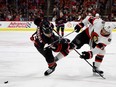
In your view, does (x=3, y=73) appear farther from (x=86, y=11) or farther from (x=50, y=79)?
(x=86, y=11)

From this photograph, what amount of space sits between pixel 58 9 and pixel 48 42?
10.2 meters

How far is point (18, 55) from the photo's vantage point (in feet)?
24.4

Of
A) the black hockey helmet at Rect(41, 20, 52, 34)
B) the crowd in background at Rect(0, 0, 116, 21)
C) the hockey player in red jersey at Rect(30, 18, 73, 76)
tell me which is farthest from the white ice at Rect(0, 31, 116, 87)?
the crowd in background at Rect(0, 0, 116, 21)

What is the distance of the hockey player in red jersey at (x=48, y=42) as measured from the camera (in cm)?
489

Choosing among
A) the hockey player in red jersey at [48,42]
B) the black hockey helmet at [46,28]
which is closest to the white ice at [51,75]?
the hockey player in red jersey at [48,42]

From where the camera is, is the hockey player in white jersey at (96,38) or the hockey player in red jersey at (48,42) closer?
the hockey player in white jersey at (96,38)

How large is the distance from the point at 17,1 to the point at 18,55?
923cm

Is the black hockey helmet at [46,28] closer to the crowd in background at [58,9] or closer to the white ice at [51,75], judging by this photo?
the white ice at [51,75]

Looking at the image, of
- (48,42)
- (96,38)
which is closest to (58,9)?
(48,42)

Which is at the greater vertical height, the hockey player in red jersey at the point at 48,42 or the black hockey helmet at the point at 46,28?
the black hockey helmet at the point at 46,28

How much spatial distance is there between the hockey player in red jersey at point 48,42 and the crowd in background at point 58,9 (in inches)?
372

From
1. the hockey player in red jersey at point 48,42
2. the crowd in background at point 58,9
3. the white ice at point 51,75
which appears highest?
the hockey player in red jersey at point 48,42

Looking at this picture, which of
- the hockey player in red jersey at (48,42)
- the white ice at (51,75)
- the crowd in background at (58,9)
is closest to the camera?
the white ice at (51,75)

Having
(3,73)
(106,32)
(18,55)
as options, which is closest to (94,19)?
(106,32)
